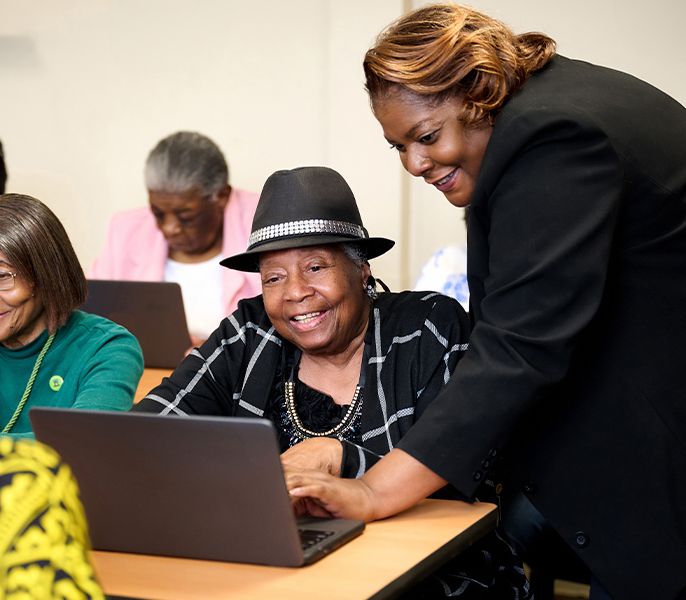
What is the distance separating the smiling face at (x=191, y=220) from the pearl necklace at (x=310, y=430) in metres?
2.27

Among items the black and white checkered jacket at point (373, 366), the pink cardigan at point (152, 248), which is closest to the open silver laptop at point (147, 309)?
the pink cardigan at point (152, 248)

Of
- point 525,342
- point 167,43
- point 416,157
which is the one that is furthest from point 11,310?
point 167,43

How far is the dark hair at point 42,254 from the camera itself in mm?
2582

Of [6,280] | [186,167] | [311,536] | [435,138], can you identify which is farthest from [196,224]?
[311,536]

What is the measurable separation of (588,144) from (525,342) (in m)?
0.31

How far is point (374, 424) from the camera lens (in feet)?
7.28

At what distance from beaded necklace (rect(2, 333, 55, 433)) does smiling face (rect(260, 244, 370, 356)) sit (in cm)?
60

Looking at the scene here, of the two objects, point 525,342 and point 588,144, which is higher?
point 588,144

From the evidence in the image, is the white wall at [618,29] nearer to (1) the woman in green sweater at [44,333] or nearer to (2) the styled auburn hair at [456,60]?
(1) the woman in green sweater at [44,333]

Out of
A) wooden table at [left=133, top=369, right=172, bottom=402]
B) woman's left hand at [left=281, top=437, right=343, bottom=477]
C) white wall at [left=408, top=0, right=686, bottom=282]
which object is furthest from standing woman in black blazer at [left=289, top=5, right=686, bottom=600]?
white wall at [left=408, top=0, right=686, bottom=282]

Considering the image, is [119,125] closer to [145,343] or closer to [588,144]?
[145,343]

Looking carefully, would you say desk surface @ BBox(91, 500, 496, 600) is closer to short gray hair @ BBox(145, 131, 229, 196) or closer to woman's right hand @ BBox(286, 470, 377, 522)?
woman's right hand @ BBox(286, 470, 377, 522)

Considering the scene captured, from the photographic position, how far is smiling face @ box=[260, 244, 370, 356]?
7.62 feet

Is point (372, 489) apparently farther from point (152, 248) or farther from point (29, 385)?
point (152, 248)
